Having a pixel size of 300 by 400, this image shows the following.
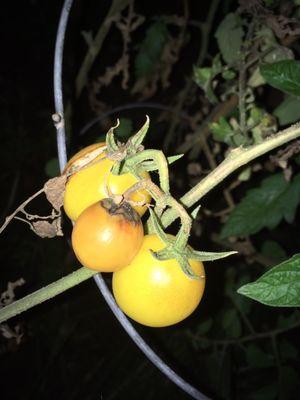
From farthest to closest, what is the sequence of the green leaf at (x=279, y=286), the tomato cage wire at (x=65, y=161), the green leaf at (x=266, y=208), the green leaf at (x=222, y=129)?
the green leaf at (x=266, y=208)
the green leaf at (x=222, y=129)
the tomato cage wire at (x=65, y=161)
the green leaf at (x=279, y=286)

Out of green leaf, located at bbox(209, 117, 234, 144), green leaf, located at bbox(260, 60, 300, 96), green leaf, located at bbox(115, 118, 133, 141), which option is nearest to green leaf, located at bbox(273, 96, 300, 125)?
green leaf, located at bbox(209, 117, 234, 144)

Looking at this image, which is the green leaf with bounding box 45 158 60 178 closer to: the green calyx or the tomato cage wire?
the tomato cage wire

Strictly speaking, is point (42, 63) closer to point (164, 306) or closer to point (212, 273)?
point (212, 273)

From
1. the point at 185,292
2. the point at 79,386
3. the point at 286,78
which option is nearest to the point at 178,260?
the point at 185,292

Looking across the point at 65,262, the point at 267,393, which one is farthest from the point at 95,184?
the point at 267,393

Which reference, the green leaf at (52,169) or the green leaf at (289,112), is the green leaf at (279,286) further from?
the green leaf at (52,169)

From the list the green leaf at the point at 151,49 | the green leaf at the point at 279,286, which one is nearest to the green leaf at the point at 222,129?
the green leaf at the point at 279,286
